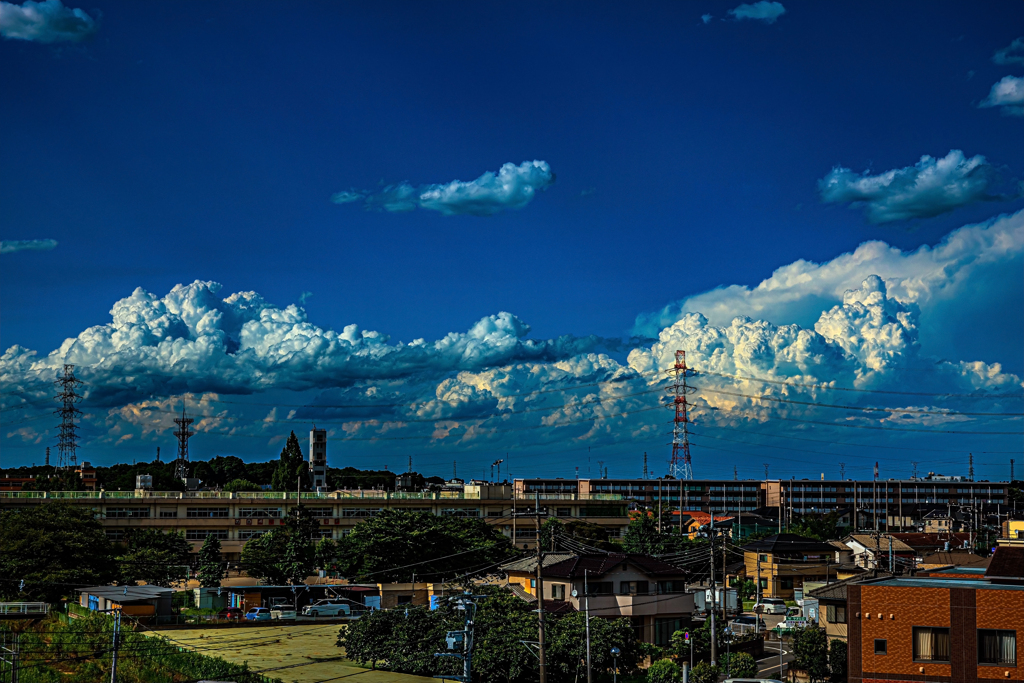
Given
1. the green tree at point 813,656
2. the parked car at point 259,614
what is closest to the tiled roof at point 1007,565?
the green tree at point 813,656

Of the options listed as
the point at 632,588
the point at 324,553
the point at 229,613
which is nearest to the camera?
the point at 632,588

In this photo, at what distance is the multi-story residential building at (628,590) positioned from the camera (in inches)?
2189

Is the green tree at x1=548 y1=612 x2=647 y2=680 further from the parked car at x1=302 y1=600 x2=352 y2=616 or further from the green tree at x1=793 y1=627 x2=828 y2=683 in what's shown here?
the parked car at x1=302 y1=600 x2=352 y2=616

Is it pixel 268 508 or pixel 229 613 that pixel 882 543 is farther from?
pixel 268 508

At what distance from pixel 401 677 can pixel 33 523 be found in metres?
35.2

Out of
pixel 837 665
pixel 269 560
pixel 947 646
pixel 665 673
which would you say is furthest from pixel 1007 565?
pixel 269 560

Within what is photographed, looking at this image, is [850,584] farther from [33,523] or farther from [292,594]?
[33,523]

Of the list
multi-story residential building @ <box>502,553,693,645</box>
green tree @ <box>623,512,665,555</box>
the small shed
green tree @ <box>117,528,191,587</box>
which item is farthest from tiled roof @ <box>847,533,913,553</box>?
the small shed

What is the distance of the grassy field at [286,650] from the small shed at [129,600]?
2262 millimetres

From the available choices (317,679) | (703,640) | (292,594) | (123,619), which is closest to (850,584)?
(703,640)

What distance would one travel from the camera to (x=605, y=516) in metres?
119

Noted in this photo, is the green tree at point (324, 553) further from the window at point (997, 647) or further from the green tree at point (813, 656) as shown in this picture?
the window at point (997, 647)

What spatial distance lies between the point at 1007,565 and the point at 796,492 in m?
140

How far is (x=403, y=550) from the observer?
7194cm
